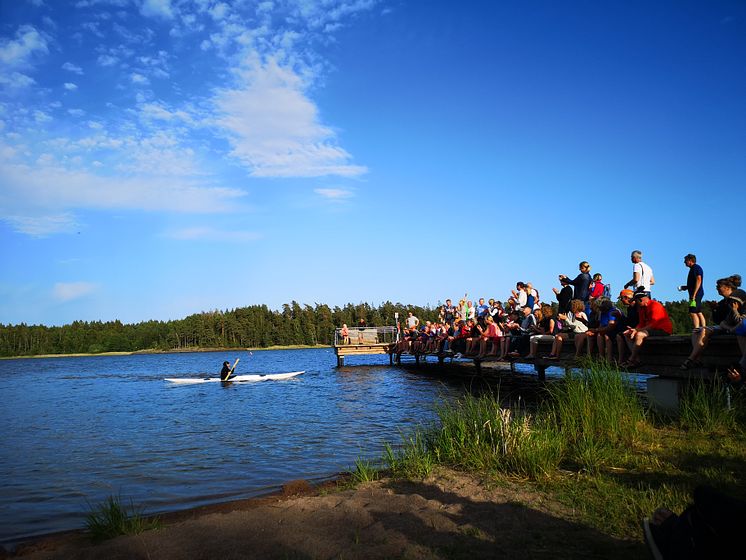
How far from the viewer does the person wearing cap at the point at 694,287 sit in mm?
11310

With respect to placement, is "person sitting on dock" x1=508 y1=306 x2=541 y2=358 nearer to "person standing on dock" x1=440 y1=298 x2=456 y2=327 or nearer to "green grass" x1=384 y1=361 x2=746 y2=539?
"green grass" x1=384 y1=361 x2=746 y2=539

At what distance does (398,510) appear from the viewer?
5.38 metres

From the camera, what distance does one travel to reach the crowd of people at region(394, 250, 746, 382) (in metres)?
8.95

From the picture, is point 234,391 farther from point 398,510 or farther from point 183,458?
point 398,510

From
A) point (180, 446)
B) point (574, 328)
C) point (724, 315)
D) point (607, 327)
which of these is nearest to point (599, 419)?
point (724, 315)

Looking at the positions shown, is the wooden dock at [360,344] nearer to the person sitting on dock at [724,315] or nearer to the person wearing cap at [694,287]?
the person wearing cap at [694,287]

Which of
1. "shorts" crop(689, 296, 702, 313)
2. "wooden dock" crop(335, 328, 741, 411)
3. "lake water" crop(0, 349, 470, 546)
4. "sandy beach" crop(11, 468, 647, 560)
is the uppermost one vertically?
"shorts" crop(689, 296, 702, 313)

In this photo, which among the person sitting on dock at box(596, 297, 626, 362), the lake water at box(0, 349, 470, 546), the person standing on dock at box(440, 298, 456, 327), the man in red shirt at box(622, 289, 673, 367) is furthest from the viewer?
the person standing on dock at box(440, 298, 456, 327)

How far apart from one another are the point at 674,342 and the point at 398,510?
7.47 meters

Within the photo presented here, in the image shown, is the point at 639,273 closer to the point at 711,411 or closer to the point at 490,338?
the point at 711,411

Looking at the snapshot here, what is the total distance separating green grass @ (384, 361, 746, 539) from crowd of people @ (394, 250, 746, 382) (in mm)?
1249

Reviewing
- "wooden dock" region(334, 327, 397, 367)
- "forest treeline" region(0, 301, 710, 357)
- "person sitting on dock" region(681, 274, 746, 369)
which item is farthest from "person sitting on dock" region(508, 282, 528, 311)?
"forest treeline" region(0, 301, 710, 357)

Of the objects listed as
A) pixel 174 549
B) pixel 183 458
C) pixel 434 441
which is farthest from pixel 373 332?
pixel 174 549

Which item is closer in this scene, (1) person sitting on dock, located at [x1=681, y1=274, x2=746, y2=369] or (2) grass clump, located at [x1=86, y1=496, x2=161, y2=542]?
(2) grass clump, located at [x1=86, y1=496, x2=161, y2=542]
